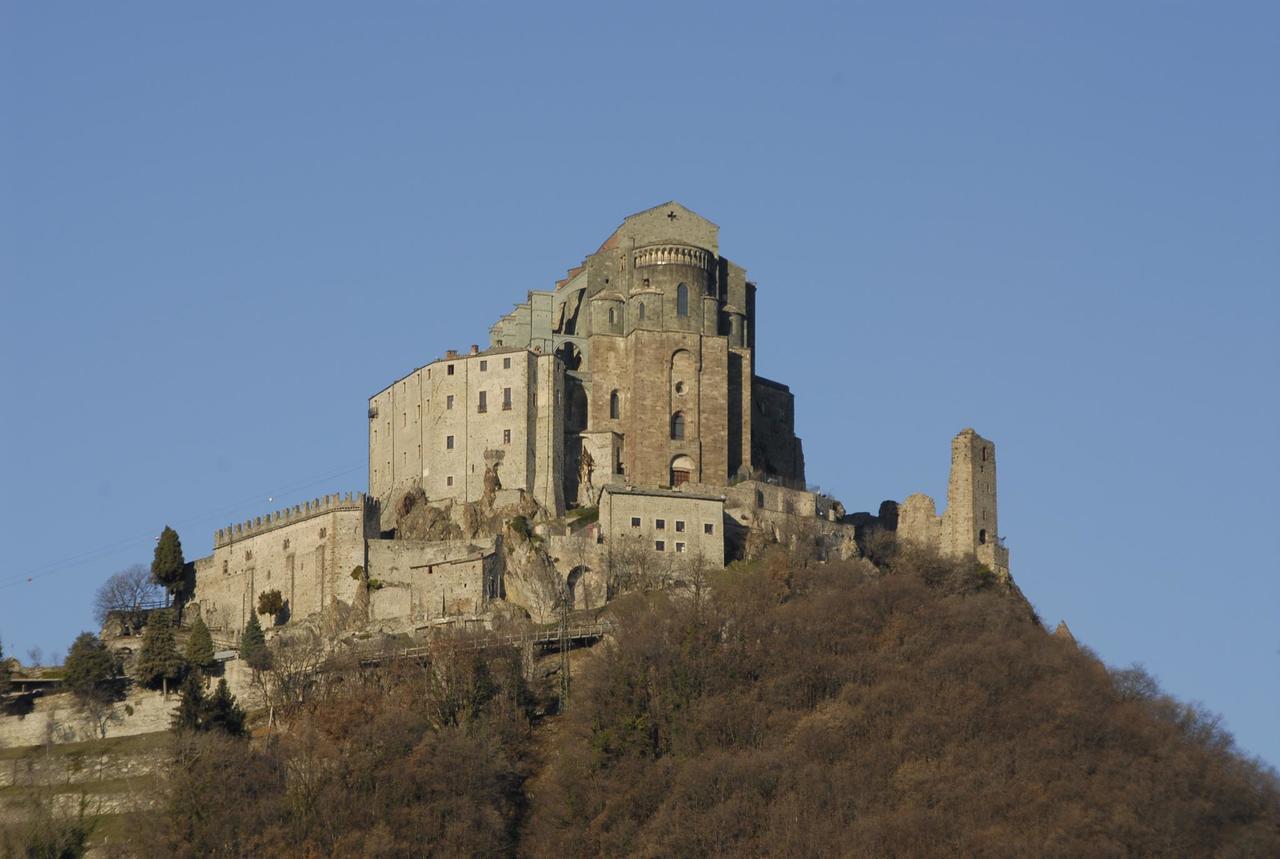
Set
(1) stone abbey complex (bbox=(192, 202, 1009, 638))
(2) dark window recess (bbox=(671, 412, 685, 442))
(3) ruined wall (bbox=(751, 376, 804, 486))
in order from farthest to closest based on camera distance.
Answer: (3) ruined wall (bbox=(751, 376, 804, 486)), (2) dark window recess (bbox=(671, 412, 685, 442)), (1) stone abbey complex (bbox=(192, 202, 1009, 638))

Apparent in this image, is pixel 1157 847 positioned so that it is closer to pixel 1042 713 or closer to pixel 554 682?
pixel 1042 713

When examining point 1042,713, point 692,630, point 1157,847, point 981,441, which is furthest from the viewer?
point 981,441

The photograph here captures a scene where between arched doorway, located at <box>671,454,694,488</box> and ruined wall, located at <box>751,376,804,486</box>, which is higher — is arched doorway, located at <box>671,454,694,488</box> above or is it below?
below

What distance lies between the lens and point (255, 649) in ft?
314

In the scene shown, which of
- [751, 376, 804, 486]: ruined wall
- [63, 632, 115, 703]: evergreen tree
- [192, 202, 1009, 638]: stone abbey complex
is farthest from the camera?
[751, 376, 804, 486]: ruined wall

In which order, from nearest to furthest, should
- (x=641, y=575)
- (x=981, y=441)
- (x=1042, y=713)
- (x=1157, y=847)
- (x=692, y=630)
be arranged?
1. (x=1157, y=847)
2. (x=1042, y=713)
3. (x=692, y=630)
4. (x=641, y=575)
5. (x=981, y=441)

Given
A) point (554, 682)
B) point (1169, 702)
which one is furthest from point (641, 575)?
point (1169, 702)

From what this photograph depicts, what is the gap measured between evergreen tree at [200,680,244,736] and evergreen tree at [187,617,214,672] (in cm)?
465

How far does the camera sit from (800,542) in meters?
102

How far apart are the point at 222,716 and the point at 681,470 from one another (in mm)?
23843

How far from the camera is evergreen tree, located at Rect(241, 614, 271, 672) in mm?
94875

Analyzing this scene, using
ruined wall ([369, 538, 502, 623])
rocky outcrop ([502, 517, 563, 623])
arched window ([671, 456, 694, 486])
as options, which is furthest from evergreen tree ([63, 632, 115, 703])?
arched window ([671, 456, 694, 486])

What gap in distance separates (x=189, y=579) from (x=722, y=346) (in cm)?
2317

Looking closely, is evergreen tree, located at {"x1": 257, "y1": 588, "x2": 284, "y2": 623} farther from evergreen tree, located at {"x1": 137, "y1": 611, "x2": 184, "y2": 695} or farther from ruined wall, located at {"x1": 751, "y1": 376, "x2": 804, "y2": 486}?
ruined wall, located at {"x1": 751, "y1": 376, "x2": 804, "y2": 486}
